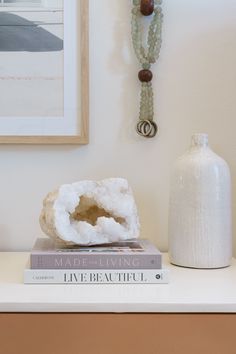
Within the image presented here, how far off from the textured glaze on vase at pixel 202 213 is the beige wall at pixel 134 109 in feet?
0.63

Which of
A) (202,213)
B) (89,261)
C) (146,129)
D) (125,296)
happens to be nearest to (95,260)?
(89,261)

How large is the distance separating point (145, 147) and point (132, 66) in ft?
0.69

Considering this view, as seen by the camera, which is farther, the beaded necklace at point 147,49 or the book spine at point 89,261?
the beaded necklace at point 147,49

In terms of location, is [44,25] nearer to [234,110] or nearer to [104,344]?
[234,110]

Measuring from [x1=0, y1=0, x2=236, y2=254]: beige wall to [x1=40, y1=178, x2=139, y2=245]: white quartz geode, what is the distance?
0.22 metres

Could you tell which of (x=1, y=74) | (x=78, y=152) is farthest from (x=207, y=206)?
(x=1, y=74)

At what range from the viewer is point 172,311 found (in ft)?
2.64

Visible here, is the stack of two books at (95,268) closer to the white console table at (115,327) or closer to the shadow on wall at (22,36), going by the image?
the white console table at (115,327)

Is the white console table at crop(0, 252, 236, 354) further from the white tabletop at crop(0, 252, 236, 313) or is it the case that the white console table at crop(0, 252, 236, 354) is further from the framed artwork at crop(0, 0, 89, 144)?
the framed artwork at crop(0, 0, 89, 144)

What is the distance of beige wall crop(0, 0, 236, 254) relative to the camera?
1247mm

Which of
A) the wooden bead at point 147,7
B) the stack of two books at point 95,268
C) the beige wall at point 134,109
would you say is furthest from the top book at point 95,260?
the wooden bead at point 147,7

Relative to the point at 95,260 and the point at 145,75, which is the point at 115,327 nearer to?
the point at 95,260

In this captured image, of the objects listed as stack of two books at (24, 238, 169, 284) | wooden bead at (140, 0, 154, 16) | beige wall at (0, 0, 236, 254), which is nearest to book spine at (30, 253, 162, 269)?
stack of two books at (24, 238, 169, 284)

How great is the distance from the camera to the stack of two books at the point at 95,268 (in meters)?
0.92
